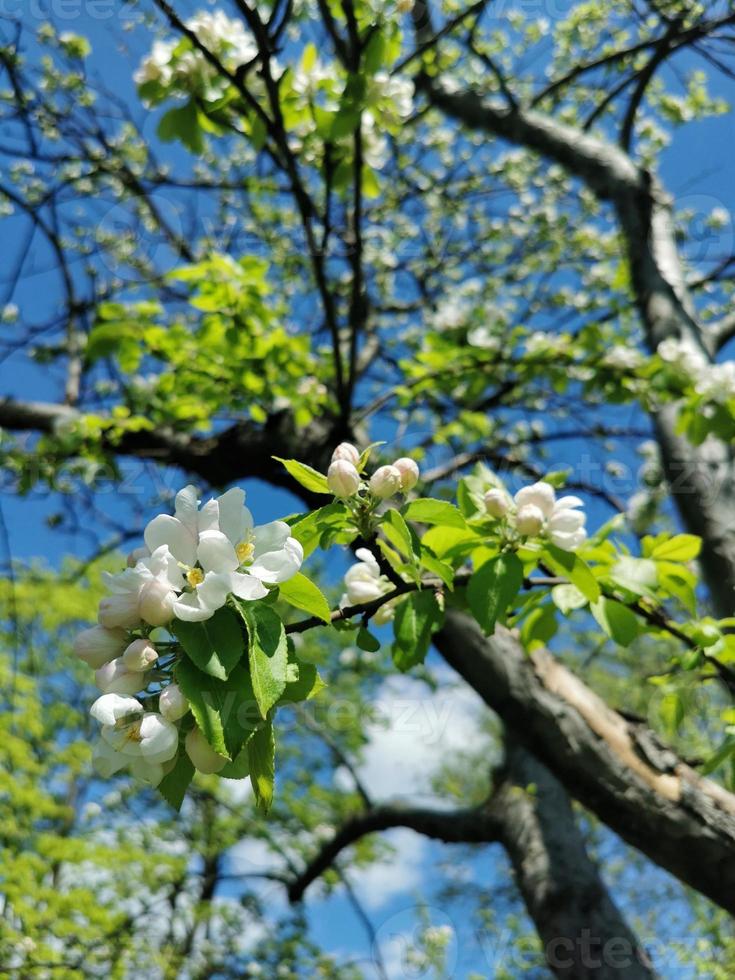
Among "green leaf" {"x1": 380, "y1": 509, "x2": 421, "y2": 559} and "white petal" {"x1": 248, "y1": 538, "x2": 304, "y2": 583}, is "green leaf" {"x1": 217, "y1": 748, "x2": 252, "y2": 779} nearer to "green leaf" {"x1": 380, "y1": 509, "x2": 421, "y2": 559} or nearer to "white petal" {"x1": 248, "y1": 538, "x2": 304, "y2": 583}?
"white petal" {"x1": 248, "y1": 538, "x2": 304, "y2": 583}

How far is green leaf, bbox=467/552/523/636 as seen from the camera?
1.05 meters

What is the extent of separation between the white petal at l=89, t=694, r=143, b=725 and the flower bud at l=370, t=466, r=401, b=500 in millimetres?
373

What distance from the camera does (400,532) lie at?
885 millimetres

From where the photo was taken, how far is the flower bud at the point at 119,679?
2.63 ft

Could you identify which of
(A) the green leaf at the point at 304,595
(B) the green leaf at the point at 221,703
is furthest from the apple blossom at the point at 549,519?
(B) the green leaf at the point at 221,703

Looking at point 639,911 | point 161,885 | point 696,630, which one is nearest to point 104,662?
point 696,630

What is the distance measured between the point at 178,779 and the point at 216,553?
254 mm

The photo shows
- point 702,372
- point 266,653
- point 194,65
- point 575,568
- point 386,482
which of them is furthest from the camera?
point 702,372

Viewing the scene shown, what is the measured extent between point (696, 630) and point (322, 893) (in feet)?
22.3

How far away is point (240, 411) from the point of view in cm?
334

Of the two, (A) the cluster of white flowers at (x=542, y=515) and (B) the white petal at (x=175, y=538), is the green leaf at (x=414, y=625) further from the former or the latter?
(B) the white petal at (x=175, y=538)

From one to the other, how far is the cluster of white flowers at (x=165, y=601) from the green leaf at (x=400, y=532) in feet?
0.39

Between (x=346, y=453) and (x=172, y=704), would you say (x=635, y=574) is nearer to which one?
(x=346, y=453)

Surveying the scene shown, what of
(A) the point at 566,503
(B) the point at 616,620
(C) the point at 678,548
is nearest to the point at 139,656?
(A) the point at 566,503
